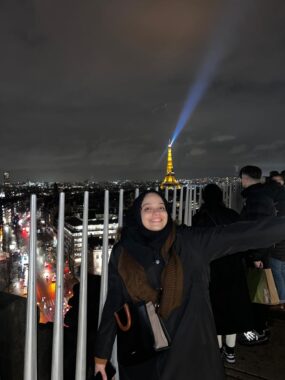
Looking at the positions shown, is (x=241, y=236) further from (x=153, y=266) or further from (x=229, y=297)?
(x=229, y=297)

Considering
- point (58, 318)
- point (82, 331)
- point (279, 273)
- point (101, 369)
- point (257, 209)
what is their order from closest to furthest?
point (101, 369)
point (58, 318)
point (82, 331)
point (257, 209)
point (279, 273)

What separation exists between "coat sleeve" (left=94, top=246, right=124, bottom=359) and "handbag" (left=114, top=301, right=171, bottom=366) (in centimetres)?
13

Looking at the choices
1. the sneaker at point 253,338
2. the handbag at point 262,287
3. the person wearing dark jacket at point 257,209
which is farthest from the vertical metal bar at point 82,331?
the sneaker at point 253,338

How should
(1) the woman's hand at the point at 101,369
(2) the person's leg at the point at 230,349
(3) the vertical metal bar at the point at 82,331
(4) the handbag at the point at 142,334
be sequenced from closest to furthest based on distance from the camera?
1. (4) the handbag at the point at 142,334
2. (1) the woman's hand at the point at 101,369
3. (3) the vertical metal bar at the point at 82,331
4. (2) the person's leg at the point at 230,349

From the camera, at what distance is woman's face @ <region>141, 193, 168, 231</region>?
2.07 meters

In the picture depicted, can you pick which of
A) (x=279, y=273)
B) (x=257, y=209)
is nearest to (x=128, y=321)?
(x=257, y=209)

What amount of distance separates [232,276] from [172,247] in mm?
1068

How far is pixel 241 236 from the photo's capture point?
6.52 feet

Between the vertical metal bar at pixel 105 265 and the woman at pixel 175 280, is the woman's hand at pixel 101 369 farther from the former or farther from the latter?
the vertical metal bar at pixel 105 265

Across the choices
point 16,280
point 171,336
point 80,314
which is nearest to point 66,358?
point 80,314

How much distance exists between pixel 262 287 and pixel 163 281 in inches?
78.9

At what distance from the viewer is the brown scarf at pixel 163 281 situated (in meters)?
1.89

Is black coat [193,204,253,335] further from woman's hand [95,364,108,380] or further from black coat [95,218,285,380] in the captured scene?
woman's hand [95,364,108,380]

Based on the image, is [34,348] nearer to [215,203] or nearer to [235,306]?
[235,306]
